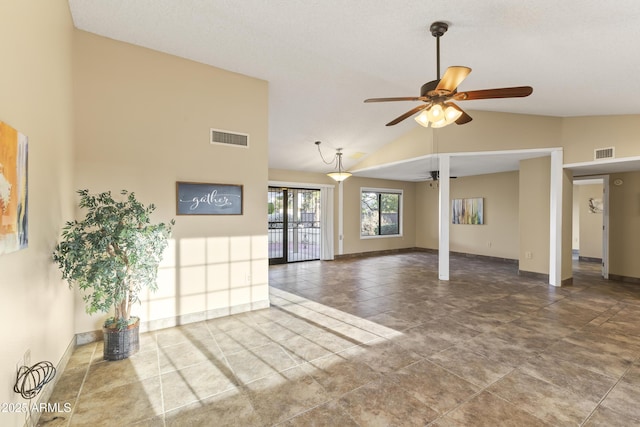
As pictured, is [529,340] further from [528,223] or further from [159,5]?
[159,5]

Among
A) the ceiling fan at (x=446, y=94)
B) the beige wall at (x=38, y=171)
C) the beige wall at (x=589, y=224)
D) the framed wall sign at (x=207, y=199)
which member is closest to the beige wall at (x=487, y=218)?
the beige wall at (x=589, y=224)

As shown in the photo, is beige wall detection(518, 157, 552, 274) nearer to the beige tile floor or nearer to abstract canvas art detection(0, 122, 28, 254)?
the beige tile floor

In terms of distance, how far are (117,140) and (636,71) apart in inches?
221

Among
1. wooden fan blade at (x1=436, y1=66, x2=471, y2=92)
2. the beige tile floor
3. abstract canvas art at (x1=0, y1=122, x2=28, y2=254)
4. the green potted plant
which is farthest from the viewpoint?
the green potted plant

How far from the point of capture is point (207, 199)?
3.69 metres

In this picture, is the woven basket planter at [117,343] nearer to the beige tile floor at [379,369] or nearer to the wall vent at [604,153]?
the beige tile floor at [379,369]

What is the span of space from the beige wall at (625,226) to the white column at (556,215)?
5.46ft

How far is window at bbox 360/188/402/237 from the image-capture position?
9.20 meters

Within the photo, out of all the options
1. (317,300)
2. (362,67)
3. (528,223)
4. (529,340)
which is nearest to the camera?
(529,340)

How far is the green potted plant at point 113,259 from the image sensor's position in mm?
2441

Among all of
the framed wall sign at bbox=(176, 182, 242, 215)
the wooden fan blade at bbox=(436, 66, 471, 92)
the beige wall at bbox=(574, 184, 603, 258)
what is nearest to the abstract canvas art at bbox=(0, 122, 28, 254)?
the framed wall sign at bbox=(176, 182, 242, 215)

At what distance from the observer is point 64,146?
2.67 m

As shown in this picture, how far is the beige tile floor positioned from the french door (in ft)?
11.0

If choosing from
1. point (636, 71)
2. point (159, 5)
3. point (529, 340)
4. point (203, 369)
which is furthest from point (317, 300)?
point (636, 71)
